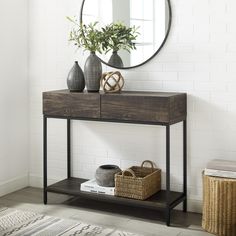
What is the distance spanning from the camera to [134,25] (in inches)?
151

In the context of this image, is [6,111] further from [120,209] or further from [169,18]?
[169,18]

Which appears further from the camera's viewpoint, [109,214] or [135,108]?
[109,214]

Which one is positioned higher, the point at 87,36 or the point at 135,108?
the point at 87,36

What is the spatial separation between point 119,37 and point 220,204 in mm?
1475

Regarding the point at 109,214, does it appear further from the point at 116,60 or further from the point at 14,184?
the point at 116,60

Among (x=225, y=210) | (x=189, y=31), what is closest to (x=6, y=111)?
(x=189, y=31)

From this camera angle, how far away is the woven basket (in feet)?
10.5

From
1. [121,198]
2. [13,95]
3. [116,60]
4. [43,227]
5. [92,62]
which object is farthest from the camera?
[13,95]

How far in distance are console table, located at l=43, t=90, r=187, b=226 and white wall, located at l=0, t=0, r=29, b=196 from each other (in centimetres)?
53

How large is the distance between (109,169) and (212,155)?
80 cm

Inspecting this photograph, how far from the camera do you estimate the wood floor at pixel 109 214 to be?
3.40m

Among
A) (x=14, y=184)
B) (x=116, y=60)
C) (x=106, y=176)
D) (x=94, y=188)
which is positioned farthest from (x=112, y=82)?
(x=14, y=184)

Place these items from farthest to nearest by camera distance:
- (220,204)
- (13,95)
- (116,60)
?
Answer: (13,95)
(116,60)
(220,204)

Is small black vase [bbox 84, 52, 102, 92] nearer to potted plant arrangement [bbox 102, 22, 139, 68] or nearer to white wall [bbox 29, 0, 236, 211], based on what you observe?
potted plant arrangement [bbox 102, 22, 139, 68]
